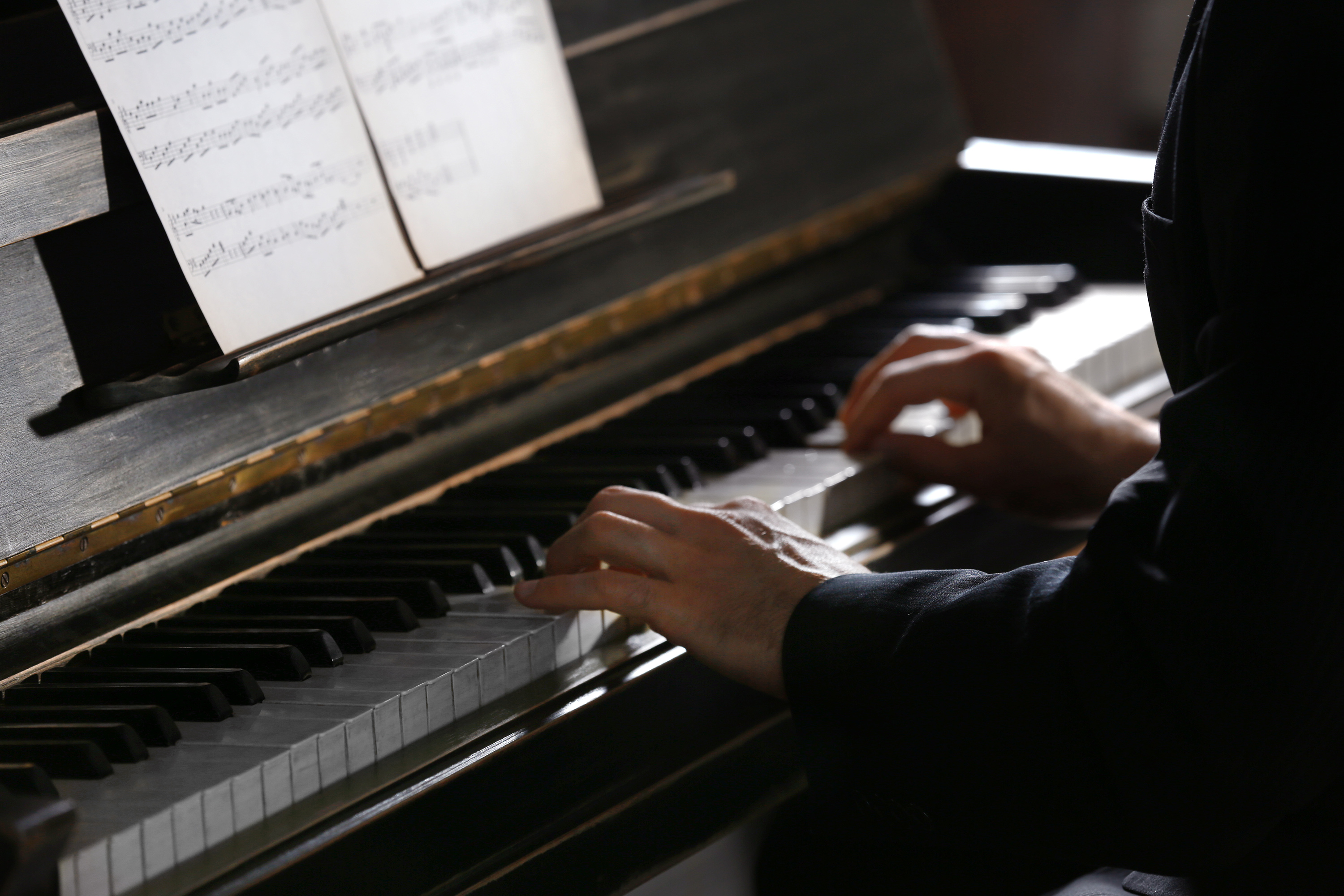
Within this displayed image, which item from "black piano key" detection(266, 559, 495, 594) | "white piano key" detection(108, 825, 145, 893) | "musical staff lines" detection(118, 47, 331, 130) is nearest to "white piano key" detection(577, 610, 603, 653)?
"black piano key" detection(266, 559, 495, 594)

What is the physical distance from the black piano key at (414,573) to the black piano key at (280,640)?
0.13m

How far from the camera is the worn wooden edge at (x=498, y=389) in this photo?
4.00 ft

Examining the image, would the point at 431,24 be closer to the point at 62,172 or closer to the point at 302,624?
the point at 62,172

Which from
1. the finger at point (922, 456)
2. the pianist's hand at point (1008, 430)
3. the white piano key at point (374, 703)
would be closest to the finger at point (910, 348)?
the pianist's hand at point (1008, 430)

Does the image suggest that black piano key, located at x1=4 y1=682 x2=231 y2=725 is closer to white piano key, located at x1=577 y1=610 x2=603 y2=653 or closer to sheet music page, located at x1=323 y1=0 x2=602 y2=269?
white piano key, located at x1=577 y1=610 x2=603 y2=653

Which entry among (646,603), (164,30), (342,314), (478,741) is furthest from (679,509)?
(164,30)

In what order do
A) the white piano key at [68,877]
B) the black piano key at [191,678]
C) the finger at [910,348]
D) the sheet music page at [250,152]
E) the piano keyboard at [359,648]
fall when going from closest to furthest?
the white piano key at [68,877], the piano keyboard at [359,648], the black piano key at [191,678], the sheet music page at [250,152], the finger at [910,348]

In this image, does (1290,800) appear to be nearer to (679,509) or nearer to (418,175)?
(679,509)

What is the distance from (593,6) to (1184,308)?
1.08m

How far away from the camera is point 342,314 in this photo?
1.38m

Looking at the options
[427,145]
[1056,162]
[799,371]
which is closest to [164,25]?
Result: [427,145]

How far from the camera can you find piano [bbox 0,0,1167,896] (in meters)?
0.99

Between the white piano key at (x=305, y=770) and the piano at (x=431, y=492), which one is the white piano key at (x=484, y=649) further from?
the white piano key at (x=305, y=770)

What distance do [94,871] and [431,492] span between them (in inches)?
28.1
